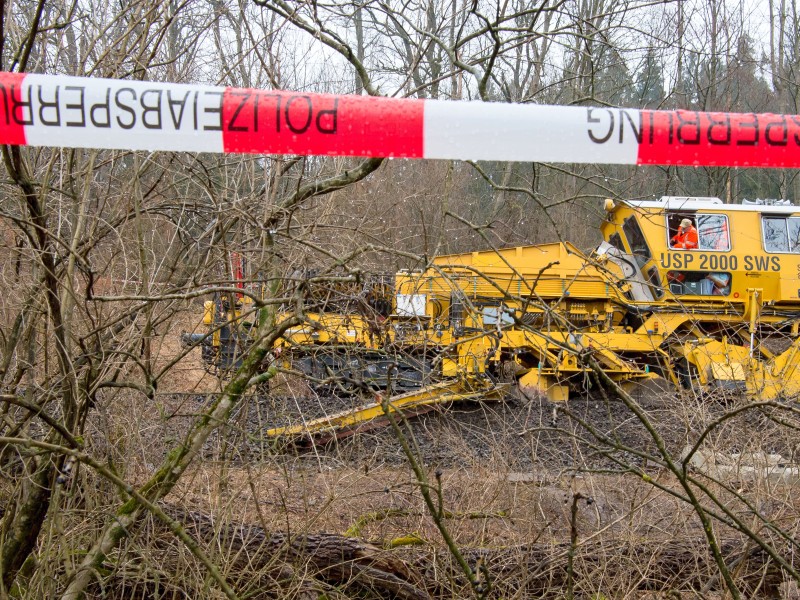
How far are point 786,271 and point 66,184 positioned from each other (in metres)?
11.2

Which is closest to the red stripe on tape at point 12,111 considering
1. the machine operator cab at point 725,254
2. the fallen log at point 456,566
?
the fallen log at point 456,566

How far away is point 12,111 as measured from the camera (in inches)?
96.9

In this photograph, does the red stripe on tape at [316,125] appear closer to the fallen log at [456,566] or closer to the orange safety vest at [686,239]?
the fallen log at [456,566]

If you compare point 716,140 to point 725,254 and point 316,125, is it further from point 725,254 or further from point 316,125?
point 725,254

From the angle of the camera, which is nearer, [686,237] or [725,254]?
[725,254]

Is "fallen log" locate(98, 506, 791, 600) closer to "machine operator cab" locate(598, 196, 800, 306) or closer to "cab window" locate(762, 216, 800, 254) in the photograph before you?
"machine operator cab" locate(598, 196, 800, 306)

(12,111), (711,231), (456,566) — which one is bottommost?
(456,566)

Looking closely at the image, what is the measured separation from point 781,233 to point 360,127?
11316 mm

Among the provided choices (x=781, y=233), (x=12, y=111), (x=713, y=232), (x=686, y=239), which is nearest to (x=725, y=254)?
(x=713, y=232)

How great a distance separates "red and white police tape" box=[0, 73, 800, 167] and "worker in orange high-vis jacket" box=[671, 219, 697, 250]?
9533mm

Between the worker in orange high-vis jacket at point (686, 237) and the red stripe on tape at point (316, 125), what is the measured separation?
10078 mm

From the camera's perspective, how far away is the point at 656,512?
16.1 ft

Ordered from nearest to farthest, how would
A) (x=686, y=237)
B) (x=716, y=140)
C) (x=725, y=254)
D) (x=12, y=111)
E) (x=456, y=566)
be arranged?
(x=12, y=111), (x=716, y=140), (x=456, y=566), (x=725, y=254), (x=686, y=237)

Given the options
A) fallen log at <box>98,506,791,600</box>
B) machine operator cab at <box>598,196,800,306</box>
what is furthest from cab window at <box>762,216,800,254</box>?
fallen log at <box>98,506,791,600</box>
